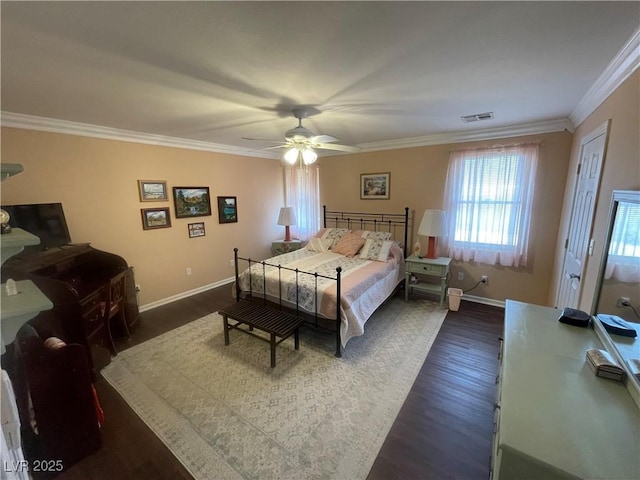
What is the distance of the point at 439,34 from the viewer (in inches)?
53.7

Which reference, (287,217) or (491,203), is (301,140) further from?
(491,203)

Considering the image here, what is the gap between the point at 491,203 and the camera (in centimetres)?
354

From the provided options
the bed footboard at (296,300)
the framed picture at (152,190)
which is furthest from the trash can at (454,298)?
the framed picture at (152,190)

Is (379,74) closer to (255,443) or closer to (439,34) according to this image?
(439,34)

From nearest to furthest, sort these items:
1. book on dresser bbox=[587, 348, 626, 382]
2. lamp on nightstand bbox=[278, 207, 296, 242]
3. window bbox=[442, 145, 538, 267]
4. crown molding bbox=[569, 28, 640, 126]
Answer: book on dresser bbox=[587, 348, 626, 382], crown molding bbox=[569, 28, 640, 126], window bbox=[442, 145, 538, 267], lamp on nightstand bbox=[278, 207, 296, 242]

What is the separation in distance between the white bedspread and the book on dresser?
5.61ft

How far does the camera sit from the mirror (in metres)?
1.29

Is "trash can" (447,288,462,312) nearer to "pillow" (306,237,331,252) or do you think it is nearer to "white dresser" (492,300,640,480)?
"pillow" (306,237,331,252)

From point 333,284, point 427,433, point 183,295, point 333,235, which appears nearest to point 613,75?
point 333,284

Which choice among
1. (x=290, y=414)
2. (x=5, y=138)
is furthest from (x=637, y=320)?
(x=5, y=138)

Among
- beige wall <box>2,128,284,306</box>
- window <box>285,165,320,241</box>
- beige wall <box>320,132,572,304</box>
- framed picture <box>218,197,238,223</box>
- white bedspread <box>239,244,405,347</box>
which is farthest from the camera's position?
window <box>285,165,320,241</box>

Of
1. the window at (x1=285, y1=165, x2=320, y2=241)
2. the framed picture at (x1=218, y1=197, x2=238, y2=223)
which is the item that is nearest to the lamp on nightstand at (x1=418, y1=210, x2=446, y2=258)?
the window at (x1=285, y1=165, x2=320, y2=241)

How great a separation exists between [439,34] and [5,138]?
3.90m

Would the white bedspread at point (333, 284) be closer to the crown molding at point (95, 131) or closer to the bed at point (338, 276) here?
the bed at point (338, 276)
